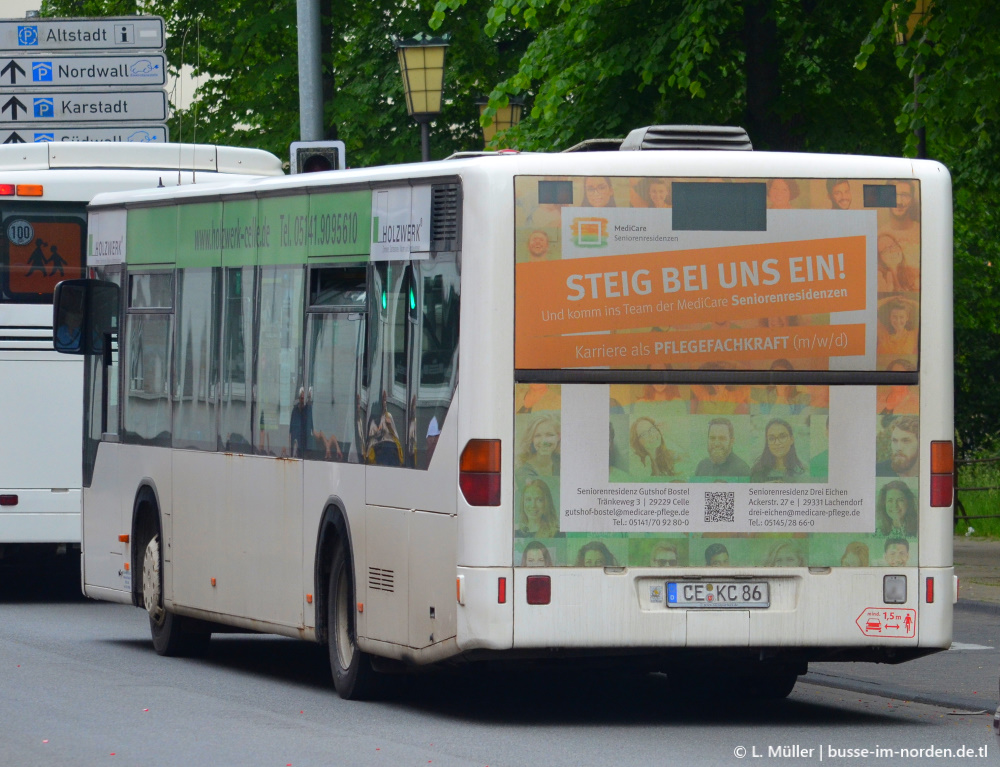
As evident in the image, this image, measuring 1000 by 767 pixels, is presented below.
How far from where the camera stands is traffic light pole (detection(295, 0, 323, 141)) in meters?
20.9

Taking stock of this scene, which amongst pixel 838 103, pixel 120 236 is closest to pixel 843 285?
pixel 120 236

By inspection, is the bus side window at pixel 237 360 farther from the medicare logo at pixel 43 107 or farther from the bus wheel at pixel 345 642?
the medicare logo at pixel 43 107

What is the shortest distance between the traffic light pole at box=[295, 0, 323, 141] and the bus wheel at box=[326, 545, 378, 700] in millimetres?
9630

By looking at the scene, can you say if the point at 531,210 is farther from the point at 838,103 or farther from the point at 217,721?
the point at 838,103

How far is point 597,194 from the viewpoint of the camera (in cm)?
1057

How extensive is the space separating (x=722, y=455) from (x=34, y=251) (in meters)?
9.47

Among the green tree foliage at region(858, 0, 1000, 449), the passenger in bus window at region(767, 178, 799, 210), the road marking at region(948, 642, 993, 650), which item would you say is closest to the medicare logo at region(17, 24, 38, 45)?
the green tree foliage at region(858, 0, 1000, 449)

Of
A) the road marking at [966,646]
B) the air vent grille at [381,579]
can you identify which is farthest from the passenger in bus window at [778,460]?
the road marking at [966,646]

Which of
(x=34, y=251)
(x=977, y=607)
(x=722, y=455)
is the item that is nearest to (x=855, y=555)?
(x=722, y=455)

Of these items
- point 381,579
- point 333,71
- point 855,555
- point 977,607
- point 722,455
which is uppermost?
point 333,71

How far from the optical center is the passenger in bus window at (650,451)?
10.6 meters

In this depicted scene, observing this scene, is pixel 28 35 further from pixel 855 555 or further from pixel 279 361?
pixel 855 555

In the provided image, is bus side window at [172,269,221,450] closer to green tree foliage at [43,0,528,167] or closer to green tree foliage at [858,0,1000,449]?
green tree foliage at [858,0,1000,449]

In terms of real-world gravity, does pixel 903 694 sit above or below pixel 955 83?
below
